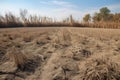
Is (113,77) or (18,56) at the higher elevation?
(18,56)

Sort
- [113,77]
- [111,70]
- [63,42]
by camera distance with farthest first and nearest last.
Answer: [63,42], [111,70], [113,77]

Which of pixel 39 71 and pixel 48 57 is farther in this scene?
pixel 48 57

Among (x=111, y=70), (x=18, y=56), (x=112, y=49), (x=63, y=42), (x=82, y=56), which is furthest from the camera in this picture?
(x=63, y=42)

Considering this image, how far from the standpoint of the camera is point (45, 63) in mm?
4172

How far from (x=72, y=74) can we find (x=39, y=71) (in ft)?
2.32

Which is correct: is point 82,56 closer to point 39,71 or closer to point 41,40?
point 39,71

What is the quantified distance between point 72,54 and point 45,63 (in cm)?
81

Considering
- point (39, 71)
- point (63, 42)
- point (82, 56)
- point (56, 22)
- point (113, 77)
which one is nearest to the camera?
point (113, 77)

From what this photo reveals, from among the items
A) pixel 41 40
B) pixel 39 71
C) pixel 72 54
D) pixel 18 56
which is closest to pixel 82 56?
pixel 72 54

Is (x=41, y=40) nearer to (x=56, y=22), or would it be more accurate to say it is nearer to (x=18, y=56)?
(x=18, y=56)

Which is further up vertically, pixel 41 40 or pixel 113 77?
pixel 41 40

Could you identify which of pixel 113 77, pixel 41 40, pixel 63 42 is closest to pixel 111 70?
pixel 113 77

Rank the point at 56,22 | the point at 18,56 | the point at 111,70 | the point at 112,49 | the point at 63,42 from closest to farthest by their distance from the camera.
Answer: the point at 111,70
the point at 18,56
the point at 112,49
the point at 63,42
the point at 56,22

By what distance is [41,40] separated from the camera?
241 inches
